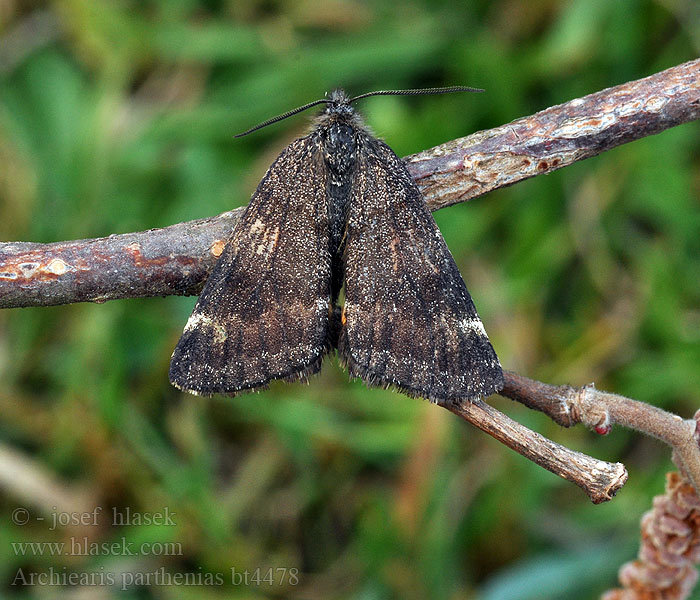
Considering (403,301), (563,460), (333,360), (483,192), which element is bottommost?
(563,460)

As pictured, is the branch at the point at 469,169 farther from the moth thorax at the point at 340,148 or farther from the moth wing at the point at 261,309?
the moth thorax at the point at 340,148

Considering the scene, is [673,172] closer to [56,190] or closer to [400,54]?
[400,54]

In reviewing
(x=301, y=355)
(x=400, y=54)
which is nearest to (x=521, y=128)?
(x=301, y=355)

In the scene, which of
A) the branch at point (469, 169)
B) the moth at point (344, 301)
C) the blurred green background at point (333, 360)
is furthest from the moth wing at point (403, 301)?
the blurred green background at point (333, 360)

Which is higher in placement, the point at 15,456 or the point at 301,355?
the point at 15,456

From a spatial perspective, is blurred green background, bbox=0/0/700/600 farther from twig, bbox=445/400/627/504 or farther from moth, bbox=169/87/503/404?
twig, bbox=445/400/627/504

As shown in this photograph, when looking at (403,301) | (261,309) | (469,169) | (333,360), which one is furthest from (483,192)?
(333,360)

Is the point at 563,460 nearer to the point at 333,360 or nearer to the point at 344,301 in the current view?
the point at 344,301

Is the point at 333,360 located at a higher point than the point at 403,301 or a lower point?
higher
